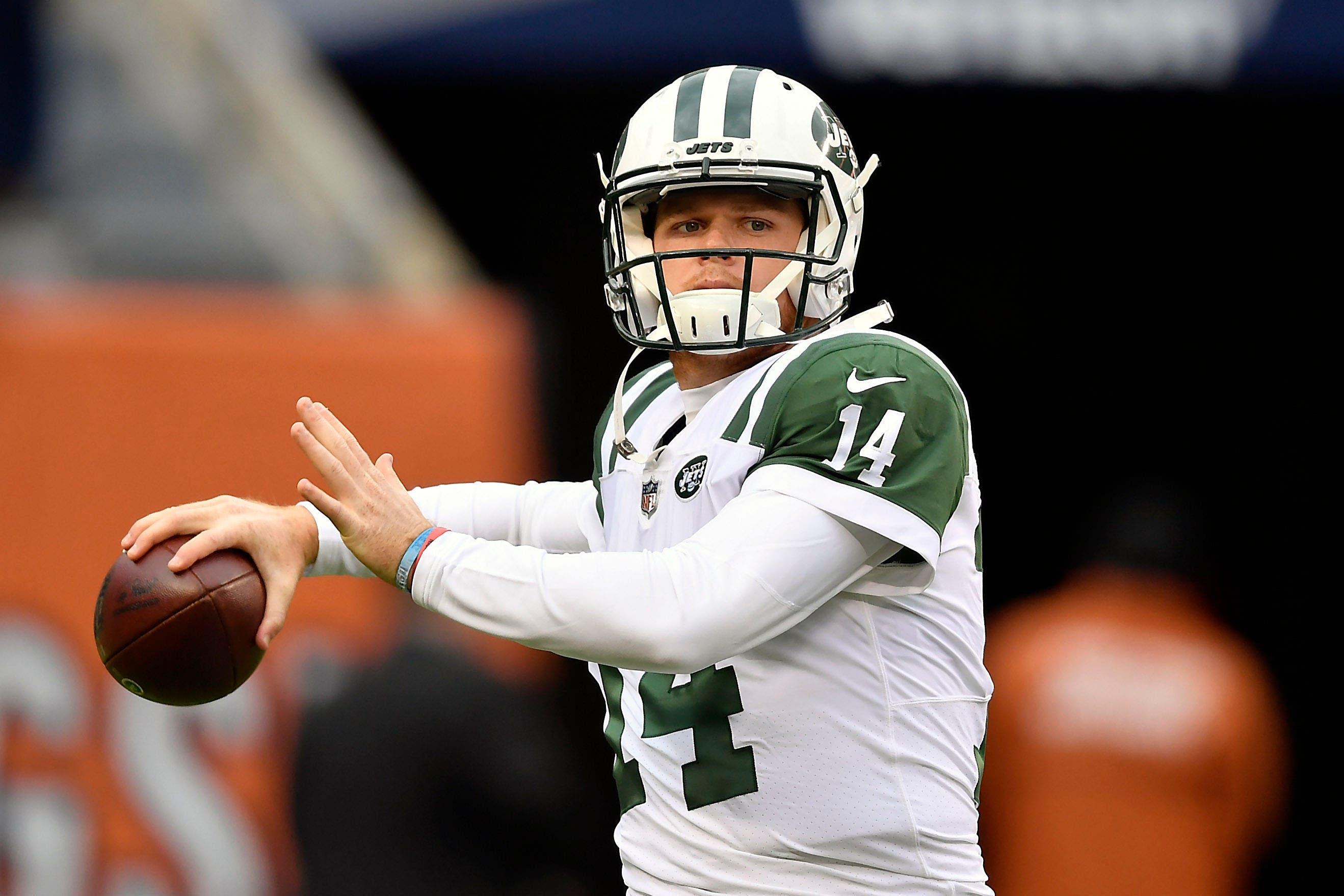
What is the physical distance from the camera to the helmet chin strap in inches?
112

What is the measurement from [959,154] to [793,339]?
19.4ft

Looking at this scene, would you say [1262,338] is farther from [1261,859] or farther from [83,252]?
[83,252]

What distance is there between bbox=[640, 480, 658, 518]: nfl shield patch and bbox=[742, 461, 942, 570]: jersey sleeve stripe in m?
0.28

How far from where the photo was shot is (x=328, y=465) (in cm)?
258

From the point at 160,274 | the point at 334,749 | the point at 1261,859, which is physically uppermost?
the point at 160,274

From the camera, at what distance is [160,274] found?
7551 mm

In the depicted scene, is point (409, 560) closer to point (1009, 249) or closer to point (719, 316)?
point (719, 316)

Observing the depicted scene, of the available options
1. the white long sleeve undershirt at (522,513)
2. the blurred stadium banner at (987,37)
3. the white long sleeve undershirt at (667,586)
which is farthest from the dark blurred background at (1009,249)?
the white long sleeve undershirt at (667,586)

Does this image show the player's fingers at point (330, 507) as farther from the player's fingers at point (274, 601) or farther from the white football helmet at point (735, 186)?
the white football helmet at point (735, 186)

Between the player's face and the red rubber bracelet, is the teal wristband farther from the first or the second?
the player's face

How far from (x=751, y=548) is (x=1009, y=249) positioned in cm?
666

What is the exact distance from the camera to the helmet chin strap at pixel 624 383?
9.34ft

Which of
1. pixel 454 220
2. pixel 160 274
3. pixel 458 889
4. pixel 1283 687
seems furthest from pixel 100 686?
pixel 1283 687

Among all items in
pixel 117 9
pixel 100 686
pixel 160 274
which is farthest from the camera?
pixel 117 9
